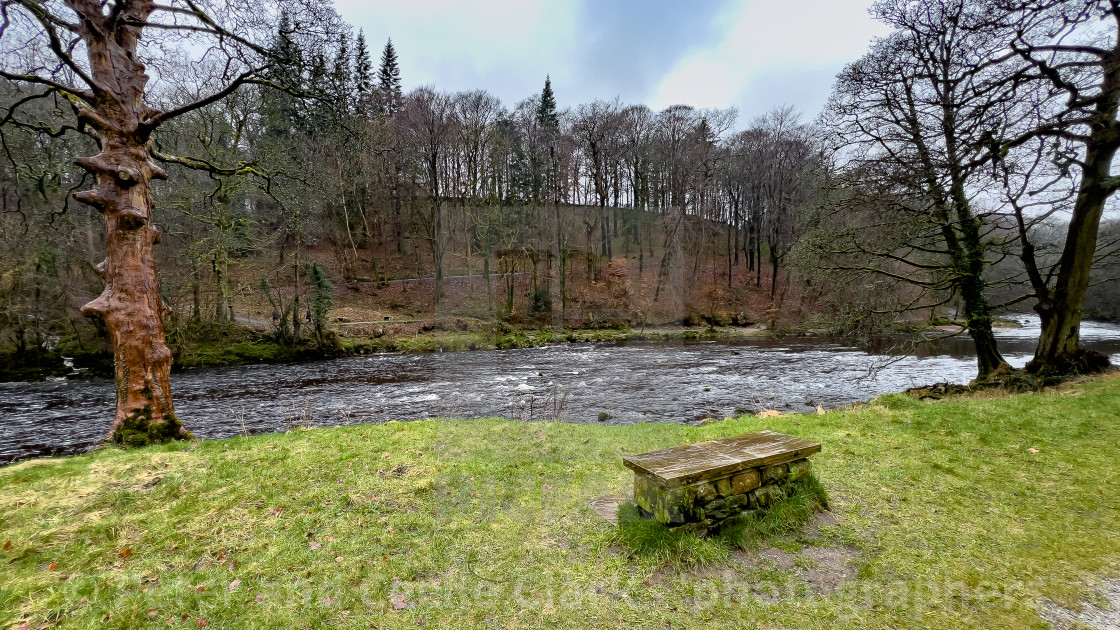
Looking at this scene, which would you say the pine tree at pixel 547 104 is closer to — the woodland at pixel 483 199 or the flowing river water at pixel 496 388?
the woodland at pixel 483 199

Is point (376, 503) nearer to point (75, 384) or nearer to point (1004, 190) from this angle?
point (1004, 190)

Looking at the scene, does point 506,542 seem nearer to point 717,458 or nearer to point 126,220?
point 717,458

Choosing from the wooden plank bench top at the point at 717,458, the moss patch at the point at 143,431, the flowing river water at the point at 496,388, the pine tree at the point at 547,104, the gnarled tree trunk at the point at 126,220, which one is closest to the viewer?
the wooden plank bench top at the point at 717,458

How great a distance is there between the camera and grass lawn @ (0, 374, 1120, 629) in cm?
298

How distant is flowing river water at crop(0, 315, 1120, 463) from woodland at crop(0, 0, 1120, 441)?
7.90 ft

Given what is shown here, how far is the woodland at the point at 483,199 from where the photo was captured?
642 centimetres

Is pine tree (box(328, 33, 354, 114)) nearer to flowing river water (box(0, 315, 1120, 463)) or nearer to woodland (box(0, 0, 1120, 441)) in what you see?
woodland (box(0, 0, 1120, 441))

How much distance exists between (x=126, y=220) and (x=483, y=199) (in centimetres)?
2363

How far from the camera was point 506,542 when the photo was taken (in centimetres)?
391

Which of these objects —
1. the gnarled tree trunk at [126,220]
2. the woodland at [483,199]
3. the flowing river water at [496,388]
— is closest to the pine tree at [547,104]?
the woodland at [483,199]

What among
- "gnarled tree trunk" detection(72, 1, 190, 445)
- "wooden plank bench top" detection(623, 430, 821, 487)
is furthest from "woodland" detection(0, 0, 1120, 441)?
"wooden plank bench top" detection(623, 430, 821, 487)

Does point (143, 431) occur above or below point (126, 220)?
below

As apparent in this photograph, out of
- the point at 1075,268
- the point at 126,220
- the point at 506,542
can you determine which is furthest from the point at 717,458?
the point at 1075,268

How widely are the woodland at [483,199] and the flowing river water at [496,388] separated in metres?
Result: 2.41
